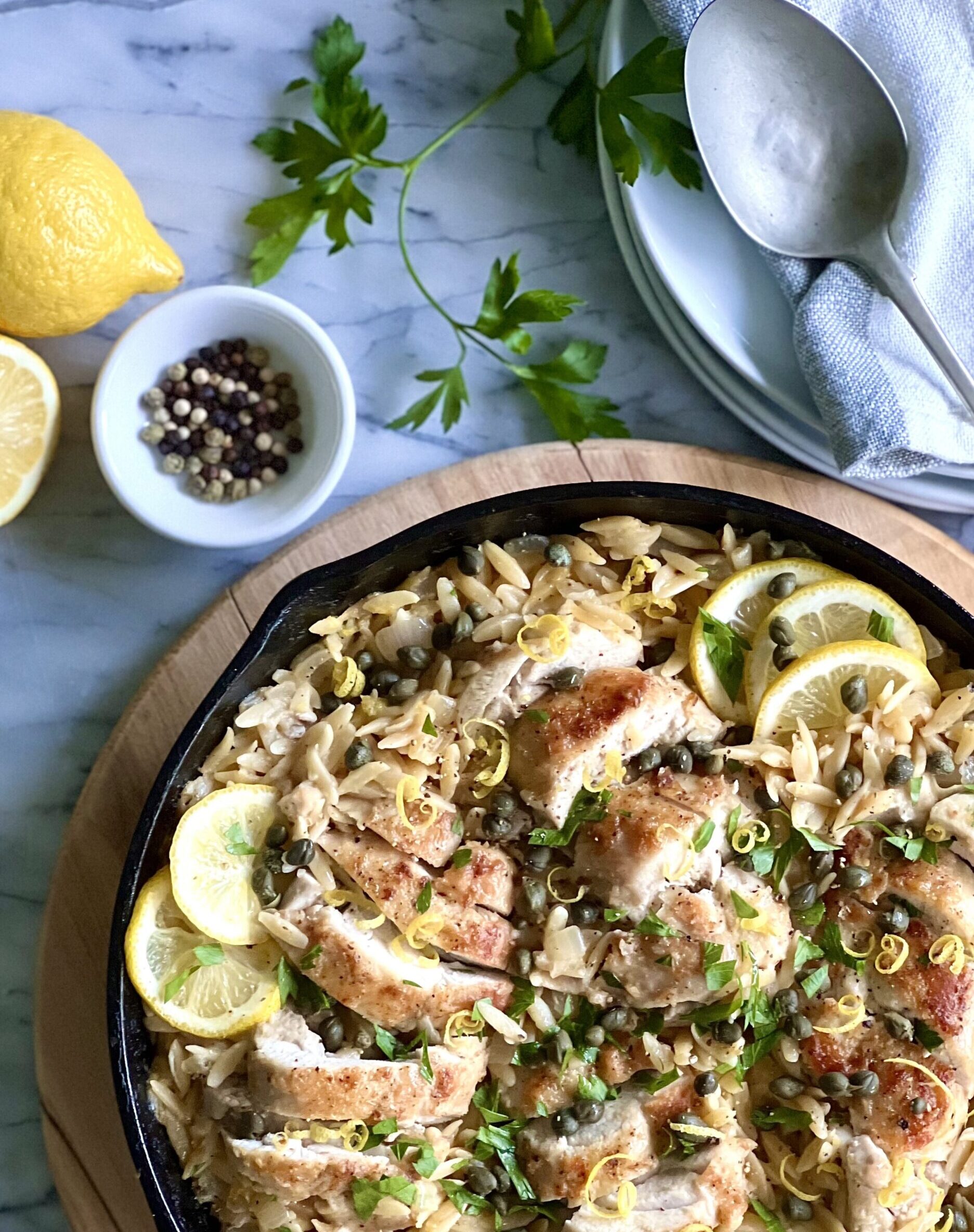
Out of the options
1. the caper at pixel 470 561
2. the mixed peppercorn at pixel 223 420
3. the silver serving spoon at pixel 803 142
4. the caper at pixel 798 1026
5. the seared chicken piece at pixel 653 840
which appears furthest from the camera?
the mixed peppercorn at pixel 223 420

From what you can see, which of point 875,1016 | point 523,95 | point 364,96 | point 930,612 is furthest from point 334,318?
point 875,1016

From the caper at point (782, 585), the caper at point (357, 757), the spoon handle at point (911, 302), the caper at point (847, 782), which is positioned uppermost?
the spoon handle at point (911, 302)

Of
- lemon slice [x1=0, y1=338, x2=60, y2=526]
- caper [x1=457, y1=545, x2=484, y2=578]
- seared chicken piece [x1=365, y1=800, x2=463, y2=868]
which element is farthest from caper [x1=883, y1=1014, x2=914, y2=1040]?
lemon slice [x1=0, y1=338, x2=60, y2=526]

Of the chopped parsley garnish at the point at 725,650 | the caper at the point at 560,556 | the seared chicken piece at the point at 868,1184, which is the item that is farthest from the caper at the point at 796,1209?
the caper at the point at 560,556

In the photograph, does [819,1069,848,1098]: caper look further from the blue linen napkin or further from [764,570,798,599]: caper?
the blue linen napkin

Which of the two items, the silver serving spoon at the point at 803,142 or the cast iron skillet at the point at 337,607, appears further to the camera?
the silver serving spoon at the point at 803,142

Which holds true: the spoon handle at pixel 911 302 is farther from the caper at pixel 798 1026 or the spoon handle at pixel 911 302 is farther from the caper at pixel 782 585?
the caper at pixel 798 1026
